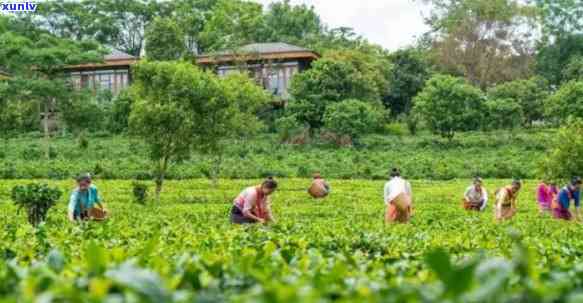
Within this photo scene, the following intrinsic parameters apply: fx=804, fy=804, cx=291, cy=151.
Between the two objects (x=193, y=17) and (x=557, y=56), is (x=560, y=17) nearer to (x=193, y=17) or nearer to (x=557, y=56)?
(x=557, y=56)

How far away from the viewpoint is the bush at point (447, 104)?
3803 cm

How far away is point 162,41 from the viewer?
45.2 metres

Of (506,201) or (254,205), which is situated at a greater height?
(254,205)

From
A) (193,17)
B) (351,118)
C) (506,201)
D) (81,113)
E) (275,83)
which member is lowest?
(506,201)

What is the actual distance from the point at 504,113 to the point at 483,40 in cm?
901

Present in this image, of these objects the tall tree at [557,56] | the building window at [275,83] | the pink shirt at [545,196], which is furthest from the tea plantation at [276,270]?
the tall tree at [557,56]

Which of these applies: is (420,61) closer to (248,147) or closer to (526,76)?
(526,76)

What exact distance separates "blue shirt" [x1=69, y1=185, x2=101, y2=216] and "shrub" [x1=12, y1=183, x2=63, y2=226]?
1.68 meters

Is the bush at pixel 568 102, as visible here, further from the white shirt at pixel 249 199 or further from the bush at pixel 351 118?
the white shirt at pixel 249 199

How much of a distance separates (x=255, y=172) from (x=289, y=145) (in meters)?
8.85

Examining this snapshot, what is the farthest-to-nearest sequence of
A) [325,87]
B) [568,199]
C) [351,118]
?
[325,87]
[351,118]
[568,199]

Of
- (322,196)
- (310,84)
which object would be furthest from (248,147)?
(322,196)

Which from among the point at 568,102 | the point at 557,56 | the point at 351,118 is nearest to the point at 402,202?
the point at 351,118

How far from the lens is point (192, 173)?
96.6ft
